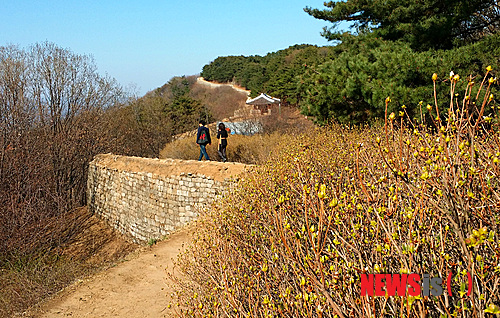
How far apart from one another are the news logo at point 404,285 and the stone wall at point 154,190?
251 inches

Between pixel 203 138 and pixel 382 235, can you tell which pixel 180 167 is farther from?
pixel 382 235

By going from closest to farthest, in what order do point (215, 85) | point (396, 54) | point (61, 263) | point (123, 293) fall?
point (123, 293) → point (396, 54) → point (61, 263) → point (215, 85)

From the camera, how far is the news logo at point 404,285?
5.03ft

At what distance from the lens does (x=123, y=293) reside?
20.3 ft

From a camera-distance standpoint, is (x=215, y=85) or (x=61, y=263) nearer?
(x=61, y=263)

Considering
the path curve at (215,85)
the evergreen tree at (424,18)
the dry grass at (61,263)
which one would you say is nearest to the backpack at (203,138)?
the dry grass at (61,263)

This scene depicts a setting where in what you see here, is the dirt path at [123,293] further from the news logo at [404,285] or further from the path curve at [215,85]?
the path curve at [215,85]

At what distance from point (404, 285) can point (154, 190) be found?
10128 millimetres

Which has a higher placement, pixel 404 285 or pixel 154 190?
pixel 404 285

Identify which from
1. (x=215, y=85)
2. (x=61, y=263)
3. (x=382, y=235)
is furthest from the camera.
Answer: (x=215, y=85)

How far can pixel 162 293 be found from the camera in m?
6.09

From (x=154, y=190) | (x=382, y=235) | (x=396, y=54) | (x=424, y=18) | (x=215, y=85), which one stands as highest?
(x=215, y=85)

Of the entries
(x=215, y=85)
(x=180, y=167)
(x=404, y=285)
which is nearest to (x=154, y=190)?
(x=180, y=167)

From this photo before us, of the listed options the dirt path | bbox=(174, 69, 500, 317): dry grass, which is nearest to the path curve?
the dirt path
